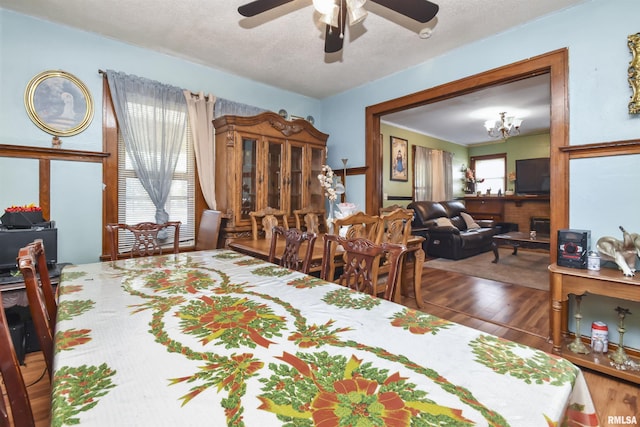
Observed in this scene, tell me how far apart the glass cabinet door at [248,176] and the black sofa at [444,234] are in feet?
9.93

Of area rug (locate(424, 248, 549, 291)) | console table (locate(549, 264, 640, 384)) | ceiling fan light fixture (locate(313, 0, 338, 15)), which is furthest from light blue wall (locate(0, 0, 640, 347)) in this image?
area rug (locate(424, 248, 549, 291))

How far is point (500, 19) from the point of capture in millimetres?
2389

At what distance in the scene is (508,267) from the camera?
15.1 ft

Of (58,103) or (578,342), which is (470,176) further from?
(58,103)

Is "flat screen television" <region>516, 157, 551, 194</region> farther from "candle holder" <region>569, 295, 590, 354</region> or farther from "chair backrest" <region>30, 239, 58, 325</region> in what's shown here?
"chair backrest" <region>30, 239, 58, 325</region>

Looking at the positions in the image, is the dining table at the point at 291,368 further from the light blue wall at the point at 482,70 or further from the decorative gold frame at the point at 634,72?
the decorative gold frame at the point at 634,72

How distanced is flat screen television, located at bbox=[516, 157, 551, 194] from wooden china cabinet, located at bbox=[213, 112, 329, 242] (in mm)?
5521

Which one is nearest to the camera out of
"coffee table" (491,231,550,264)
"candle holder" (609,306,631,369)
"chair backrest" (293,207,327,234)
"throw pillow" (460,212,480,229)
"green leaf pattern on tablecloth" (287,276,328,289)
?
"green leaf pattern on tablecloth" (287,276,328,289)

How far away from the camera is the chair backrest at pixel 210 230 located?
249cm

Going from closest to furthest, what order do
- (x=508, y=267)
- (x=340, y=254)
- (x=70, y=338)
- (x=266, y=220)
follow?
(x=70, y=338), (x=340, y=254), (x=266, y=220), (x=508, y=267)

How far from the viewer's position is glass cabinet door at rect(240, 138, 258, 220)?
3188 millimetres

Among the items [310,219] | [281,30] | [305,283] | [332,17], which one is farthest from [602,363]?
[281,30]

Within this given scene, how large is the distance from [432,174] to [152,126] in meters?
5.78

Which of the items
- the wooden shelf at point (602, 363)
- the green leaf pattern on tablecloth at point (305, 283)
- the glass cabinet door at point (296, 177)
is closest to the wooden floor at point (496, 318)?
the wooden shelf at point (602, 363)
